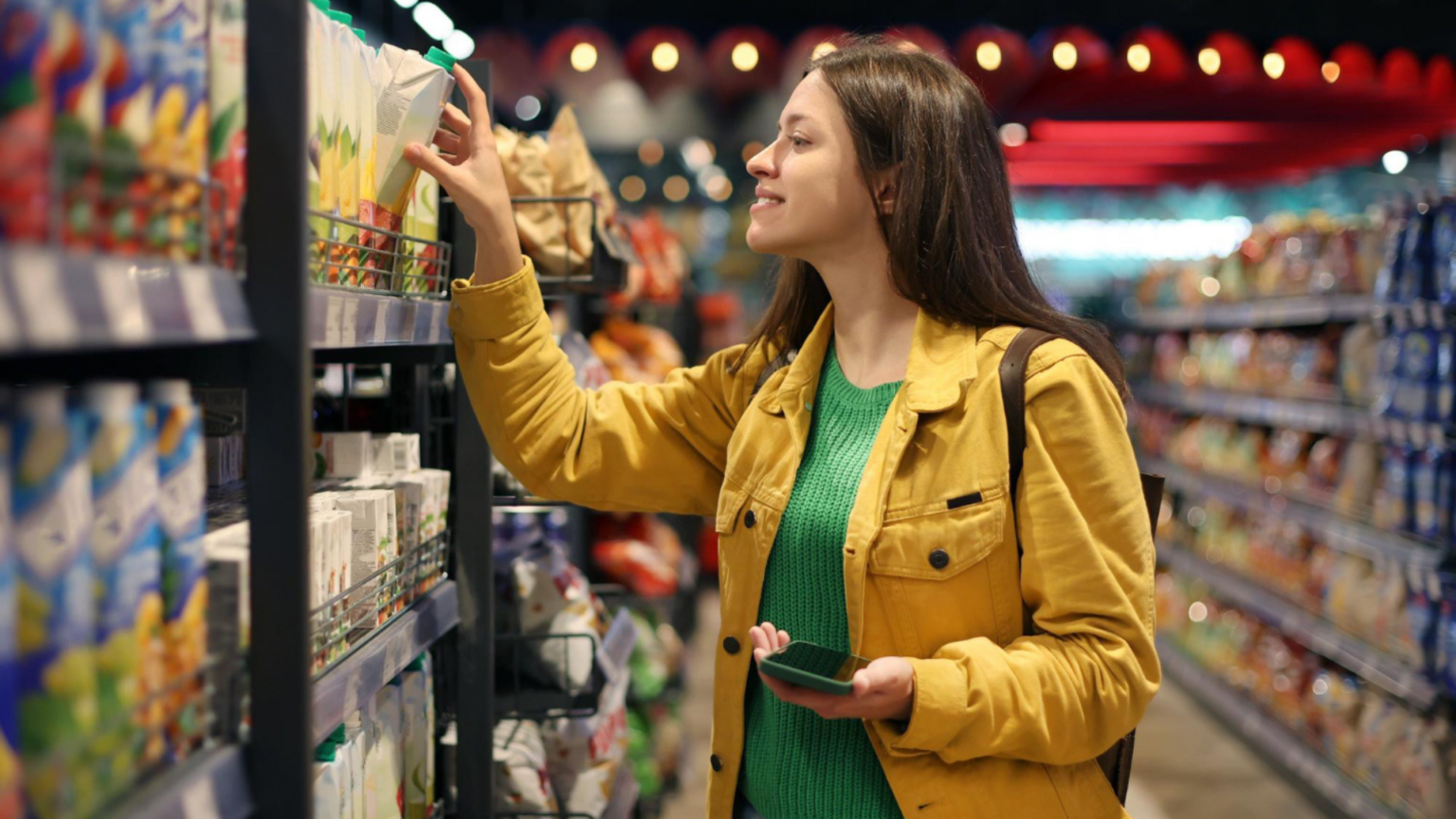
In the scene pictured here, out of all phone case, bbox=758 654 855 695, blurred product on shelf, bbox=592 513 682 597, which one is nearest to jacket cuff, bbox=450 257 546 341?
phone case, bbox=758 654 855 695

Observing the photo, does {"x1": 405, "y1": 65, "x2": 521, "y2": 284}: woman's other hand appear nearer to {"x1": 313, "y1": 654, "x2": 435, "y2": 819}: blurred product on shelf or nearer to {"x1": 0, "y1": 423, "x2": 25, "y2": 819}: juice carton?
{"x1": 313, "y1": 654, "x2": 435, "y2": 819}: blurred product on shelf

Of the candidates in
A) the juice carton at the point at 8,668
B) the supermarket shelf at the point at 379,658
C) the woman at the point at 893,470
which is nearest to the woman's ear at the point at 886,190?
the woman at the point at 893,470

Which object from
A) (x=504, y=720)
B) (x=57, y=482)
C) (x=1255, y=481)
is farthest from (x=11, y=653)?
(x=1255, y=481)

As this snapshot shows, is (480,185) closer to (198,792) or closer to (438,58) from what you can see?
(438,58)

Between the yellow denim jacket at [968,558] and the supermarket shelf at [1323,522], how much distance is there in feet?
6.79

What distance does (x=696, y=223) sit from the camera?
12.8m

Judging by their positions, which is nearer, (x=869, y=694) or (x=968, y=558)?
(x=869, y=694)

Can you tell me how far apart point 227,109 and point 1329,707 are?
441cm

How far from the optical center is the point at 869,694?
1453 mm

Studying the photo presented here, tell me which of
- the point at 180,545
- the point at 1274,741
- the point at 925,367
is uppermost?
the point at 925,367

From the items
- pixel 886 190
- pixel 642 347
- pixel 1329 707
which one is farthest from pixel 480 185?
pixel 1329 707

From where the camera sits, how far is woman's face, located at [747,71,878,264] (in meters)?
1.73

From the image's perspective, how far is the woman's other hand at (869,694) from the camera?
143 centimetres

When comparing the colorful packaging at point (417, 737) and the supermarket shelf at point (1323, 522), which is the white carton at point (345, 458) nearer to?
the colorful packaging at point (417, 737)
